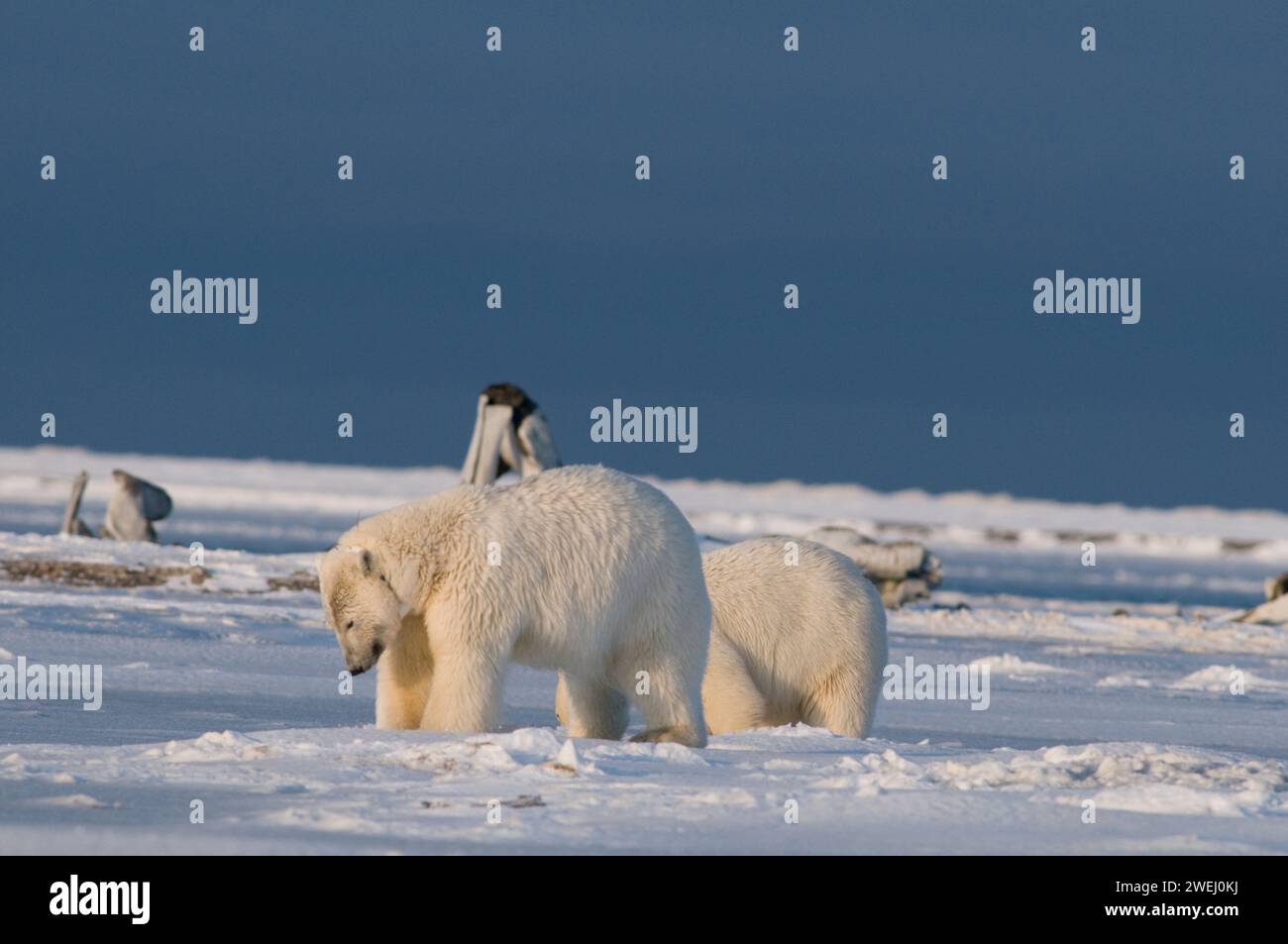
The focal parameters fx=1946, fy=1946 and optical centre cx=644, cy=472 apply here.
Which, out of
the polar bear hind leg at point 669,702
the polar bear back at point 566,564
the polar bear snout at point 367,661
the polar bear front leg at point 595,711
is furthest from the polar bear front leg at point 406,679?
the polar bear hind leg at point 669,702

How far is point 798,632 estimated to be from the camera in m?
10.0

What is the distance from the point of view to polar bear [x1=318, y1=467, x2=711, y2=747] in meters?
8.21

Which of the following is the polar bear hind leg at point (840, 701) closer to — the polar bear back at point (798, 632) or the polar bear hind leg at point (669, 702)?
the polar bear back at point (798, 632)

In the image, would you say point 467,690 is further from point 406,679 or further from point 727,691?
point 727,691

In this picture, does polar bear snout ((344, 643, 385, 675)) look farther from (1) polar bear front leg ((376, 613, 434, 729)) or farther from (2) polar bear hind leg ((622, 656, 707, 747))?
(2) polar bear hind leg ((622, 656, 707, 747))

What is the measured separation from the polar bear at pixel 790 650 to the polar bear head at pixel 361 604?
1.88 meters

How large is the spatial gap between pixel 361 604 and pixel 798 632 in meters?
2.66

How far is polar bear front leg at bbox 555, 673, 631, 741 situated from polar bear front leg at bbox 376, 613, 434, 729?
2.21 feet

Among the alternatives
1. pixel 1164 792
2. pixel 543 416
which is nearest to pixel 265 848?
pixel 1164 792

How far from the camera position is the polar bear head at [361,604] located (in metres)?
8.29

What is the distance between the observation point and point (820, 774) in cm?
735

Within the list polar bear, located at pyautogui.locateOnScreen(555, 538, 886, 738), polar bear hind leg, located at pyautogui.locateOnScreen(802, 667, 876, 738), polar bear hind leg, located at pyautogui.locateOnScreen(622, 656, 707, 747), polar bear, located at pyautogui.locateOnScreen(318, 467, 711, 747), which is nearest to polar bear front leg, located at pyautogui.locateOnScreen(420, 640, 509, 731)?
polar bear, located at pyautogui.locateOnScreen(318, 467, 711, 747)

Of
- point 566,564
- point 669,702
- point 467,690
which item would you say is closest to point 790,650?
point 669,702

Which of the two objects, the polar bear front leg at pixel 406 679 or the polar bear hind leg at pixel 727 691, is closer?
the polar bear front leg at pixel 406 679
